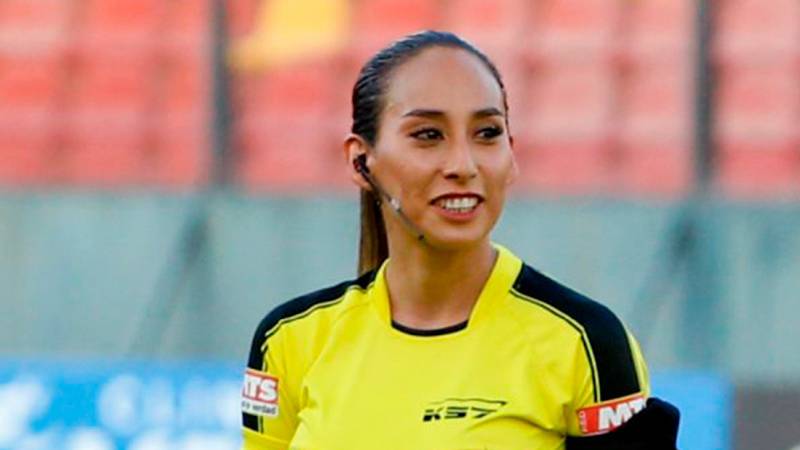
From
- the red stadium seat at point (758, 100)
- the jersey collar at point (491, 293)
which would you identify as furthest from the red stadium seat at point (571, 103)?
the jersey collar at point (491, 293)

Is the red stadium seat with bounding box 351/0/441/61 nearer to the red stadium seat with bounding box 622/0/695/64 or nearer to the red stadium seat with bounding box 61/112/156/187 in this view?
the red stadium seat with bounding box 622/0/695/64

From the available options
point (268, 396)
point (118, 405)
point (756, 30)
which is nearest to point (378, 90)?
point (268, 396)

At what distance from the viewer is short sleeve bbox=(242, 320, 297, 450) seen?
3170mm

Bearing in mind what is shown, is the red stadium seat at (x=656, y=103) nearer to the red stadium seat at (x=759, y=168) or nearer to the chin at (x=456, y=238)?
the red stadium seat at (x=759, y=168)

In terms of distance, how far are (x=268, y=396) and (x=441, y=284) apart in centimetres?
31

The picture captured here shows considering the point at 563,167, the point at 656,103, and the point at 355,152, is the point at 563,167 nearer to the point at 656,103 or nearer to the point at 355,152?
the point at 656,103

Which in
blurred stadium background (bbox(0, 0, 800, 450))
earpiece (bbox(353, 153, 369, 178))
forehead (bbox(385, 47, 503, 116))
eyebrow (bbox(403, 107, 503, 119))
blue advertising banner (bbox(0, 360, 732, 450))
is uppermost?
forehead (bbox(385, 47, 503, 116))

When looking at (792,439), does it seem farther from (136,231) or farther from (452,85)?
(452,85)

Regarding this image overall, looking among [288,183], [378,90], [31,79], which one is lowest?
[288,183]

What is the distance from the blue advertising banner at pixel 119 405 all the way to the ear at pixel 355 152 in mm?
3811

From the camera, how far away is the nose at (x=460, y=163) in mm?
2938

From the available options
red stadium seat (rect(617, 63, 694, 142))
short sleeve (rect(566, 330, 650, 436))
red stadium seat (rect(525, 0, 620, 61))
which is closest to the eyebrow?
short sleeve (rect(566, 330, 650, 436))

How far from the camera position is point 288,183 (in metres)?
7.95

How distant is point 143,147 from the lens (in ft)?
27.1
